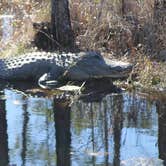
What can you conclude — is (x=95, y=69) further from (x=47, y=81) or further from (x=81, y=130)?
(x=81, y=130)

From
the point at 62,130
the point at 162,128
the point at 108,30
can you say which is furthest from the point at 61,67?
the point at 162,128

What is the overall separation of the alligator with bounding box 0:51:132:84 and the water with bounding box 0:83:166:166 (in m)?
1.03

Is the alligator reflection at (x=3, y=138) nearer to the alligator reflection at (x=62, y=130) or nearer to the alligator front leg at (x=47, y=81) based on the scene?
the alligator reflection at (x=62, y=130)

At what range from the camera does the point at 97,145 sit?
5.90m

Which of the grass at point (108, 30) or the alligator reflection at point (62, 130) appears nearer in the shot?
the alligator reflection at point (62, 130)

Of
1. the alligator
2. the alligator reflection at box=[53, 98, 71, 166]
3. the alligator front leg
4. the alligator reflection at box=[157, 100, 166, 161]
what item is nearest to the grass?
the alligator

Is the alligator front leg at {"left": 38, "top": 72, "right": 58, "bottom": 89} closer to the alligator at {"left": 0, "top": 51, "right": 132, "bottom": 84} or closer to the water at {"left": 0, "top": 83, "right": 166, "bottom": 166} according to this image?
the alligator at {"left": 0, "top": 51, "right": 132, "bottom": 84}

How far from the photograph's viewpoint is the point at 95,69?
30.1 feet

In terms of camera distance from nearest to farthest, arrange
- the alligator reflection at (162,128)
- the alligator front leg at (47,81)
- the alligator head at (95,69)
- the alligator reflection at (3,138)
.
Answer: the alligator reflection at (3,138) → the alligator reflection at (162,128) → the alligator front leg at (47,81) → the alligator head at (95,69)

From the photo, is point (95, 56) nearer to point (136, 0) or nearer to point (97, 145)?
point (136, 0)

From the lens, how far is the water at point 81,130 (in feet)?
18.2

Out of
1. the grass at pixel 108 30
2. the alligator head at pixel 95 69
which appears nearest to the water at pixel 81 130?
the alligator head at pixel 95 69

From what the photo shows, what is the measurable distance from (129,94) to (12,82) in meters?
2.22

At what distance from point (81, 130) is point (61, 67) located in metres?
3.04
